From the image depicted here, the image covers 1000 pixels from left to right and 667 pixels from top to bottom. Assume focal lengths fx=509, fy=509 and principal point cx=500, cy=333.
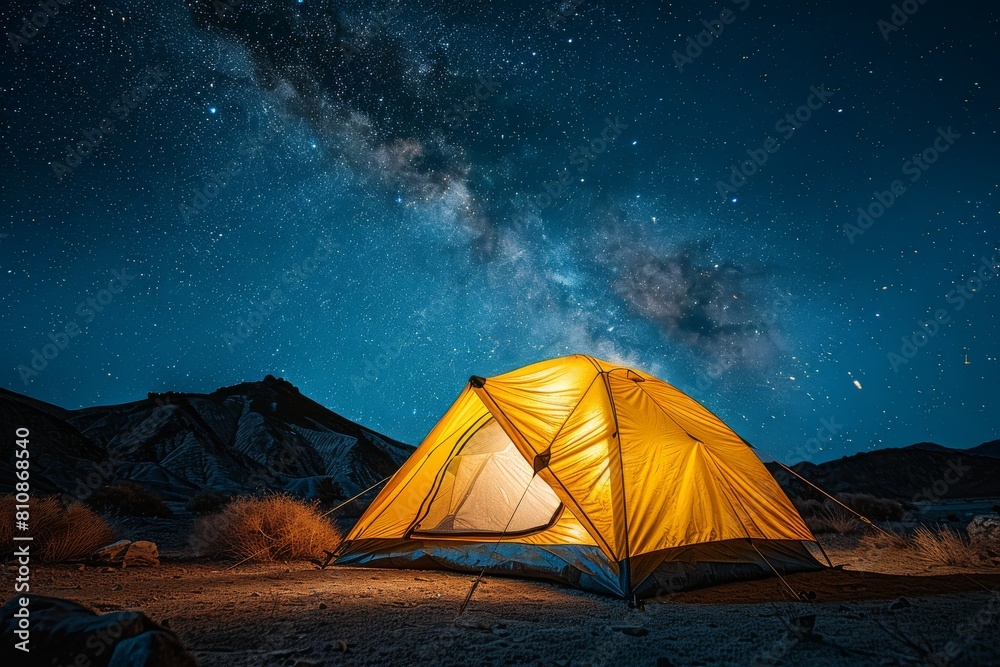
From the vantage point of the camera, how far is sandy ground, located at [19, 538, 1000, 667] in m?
3.18

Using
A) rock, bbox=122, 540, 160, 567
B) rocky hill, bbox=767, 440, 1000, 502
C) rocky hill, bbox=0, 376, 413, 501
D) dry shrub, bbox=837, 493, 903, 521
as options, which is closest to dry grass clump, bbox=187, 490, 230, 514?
rocky hill, bbox=0, 376, 413, 501

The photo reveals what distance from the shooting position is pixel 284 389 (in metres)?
65.9

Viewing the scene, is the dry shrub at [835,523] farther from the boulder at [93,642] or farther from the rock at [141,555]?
the boulder at [93,642]

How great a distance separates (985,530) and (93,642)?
36.2 ft

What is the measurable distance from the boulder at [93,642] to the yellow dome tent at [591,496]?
150 inches

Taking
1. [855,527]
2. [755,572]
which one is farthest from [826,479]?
[755,572]

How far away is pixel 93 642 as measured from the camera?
2.38 metres

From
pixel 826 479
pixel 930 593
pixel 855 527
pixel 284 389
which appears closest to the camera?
pixel 930 593

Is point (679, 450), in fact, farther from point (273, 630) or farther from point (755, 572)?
point (273, 630)

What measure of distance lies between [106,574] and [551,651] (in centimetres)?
610

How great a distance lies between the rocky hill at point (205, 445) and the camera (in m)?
27.5

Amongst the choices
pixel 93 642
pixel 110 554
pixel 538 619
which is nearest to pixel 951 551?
Answer: pixel 538 619

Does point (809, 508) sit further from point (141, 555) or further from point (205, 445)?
point (205, 445)

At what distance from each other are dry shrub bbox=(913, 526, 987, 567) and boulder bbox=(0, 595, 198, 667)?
30.7 ft
